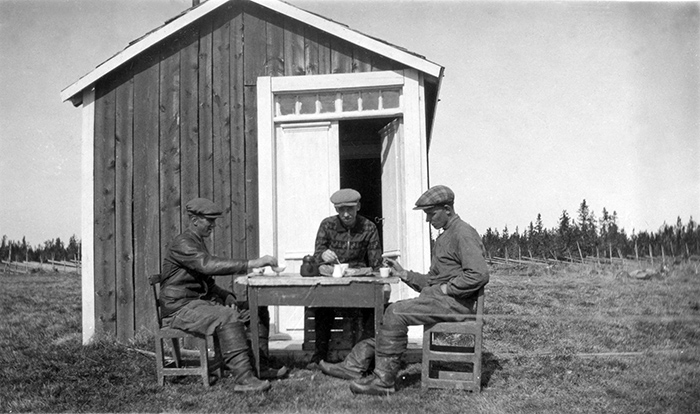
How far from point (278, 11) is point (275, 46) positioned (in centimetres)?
46

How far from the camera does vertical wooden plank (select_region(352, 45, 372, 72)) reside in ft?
25.6

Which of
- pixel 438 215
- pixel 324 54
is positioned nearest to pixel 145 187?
pixel 324 54

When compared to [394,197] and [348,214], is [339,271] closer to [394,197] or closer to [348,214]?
[348,214]

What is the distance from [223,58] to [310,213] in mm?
2453

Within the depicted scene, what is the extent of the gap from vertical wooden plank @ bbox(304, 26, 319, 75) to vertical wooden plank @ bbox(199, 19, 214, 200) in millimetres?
1337

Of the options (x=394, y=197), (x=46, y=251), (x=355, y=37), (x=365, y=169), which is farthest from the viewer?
(x=46, y=251)

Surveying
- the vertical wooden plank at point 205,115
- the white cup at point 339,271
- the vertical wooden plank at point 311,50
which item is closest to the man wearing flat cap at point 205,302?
the white cup at point 339,271

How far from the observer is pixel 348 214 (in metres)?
6.27

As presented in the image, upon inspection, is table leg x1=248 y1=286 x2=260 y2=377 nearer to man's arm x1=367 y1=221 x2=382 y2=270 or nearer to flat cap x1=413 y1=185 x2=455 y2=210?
man's arm x1=367 y1=221 x2=382 y2=270

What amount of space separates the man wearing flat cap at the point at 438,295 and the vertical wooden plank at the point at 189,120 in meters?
3.67

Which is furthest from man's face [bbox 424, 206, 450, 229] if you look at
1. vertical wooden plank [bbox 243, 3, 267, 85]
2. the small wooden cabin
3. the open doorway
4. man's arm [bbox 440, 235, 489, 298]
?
the open doorway

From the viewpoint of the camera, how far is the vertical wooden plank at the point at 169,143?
7.85 metres

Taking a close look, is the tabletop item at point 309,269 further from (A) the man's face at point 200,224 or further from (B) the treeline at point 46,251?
(B) the treeline at point 46,251

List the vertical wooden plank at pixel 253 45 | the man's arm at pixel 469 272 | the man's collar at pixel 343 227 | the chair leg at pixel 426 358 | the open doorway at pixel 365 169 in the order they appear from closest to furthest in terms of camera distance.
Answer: the man's arm at pixel 469 272
the chair leg at pixel 426 358
the man's collar at pixel 343 227
the vertical wooden plank at pixel 253 45
the open doorway at pixel 365 169
